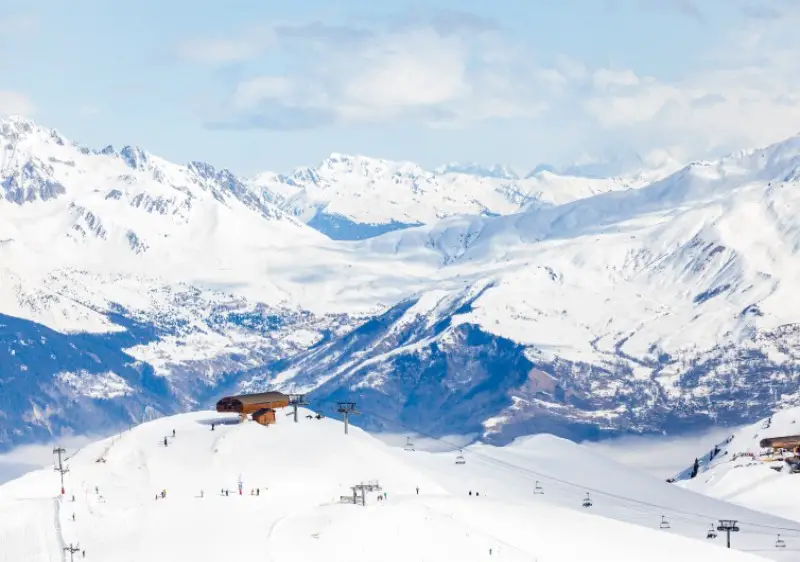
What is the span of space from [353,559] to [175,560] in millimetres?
20633

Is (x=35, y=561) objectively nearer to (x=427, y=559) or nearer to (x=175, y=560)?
(x=175, y=560)

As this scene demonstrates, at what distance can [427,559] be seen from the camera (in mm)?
199250

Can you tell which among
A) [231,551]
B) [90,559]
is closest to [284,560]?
[231,551]

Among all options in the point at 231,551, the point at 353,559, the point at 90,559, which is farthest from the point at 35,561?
the point at 353,559

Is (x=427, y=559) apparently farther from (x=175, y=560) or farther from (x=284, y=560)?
(x=175, y=560)

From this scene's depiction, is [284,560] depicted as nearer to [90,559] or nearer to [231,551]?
[231,551]

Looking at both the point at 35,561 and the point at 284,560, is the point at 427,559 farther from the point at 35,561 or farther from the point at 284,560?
the point at 35,561

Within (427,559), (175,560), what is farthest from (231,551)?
(427,559)

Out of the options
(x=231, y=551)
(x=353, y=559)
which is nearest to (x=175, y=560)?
(x=231, y=551)

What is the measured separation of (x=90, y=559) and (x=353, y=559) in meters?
30.8

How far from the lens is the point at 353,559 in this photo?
198m

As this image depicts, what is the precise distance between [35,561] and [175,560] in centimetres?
1701

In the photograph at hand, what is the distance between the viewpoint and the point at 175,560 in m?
197

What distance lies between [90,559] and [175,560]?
10.3 metres
